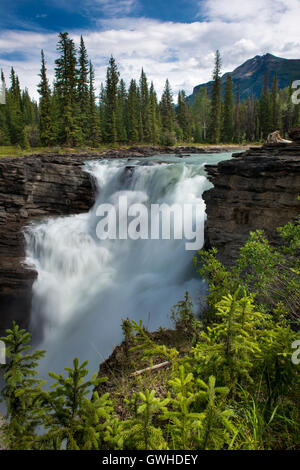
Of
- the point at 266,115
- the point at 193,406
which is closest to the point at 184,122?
the point at 266,115

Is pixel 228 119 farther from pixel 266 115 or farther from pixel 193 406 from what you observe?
pixel 193 406

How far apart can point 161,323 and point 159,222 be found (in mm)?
6083

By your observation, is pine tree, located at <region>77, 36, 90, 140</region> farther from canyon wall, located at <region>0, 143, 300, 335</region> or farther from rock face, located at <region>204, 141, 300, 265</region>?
rock face, located at <region>204, 141, 300, 265</region>

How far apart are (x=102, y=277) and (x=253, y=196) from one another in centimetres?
749

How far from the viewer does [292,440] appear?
2299 millimetres

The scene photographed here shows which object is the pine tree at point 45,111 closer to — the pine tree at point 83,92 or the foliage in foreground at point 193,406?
the pine tree at point 83,92

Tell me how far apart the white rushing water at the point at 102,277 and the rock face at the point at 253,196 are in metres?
2.11

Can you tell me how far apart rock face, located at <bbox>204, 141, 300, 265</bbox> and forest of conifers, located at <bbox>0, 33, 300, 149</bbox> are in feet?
112

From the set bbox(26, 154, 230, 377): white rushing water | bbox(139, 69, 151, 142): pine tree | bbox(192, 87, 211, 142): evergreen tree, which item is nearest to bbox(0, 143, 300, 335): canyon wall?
bbox(26, 154, 230, 377): white rushing water

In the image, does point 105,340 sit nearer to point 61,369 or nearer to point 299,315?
point 61,369

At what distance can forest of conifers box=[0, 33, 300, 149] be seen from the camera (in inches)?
1497

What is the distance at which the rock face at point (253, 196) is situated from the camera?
753 centimetres

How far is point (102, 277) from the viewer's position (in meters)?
11.8
